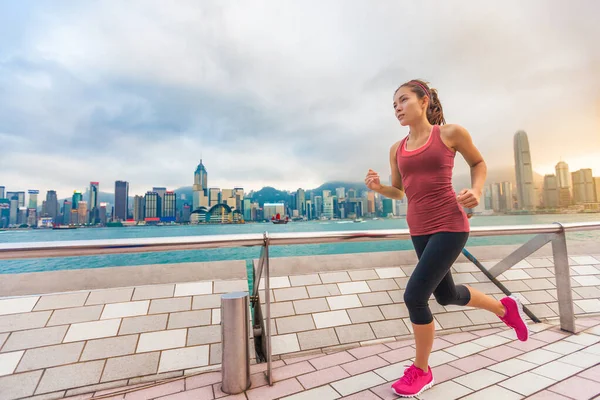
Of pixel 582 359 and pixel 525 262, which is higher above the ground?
pixel 525 262

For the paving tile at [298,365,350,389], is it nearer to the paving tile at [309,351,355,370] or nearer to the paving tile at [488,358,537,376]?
the paving tile at [309,351,355,370]

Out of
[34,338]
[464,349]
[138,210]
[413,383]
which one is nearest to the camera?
[413,383]

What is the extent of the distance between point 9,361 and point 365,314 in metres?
2.28

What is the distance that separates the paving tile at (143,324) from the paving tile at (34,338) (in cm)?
35

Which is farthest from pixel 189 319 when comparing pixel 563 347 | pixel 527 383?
pixel 563 347

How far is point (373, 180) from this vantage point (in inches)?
70.4

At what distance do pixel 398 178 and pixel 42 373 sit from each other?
7.80ft

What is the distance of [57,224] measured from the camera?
53.8m

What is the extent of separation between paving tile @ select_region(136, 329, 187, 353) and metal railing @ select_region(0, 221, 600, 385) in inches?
19.6

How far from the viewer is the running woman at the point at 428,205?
58.3 inches

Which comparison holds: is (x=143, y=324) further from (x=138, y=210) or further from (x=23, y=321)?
(x=138, y=210)

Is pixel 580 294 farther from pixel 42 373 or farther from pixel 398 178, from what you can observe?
pixel 42 373

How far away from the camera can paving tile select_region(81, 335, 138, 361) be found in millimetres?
1768

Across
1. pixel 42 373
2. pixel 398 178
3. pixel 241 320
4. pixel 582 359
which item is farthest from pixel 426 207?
pixel 42 373
